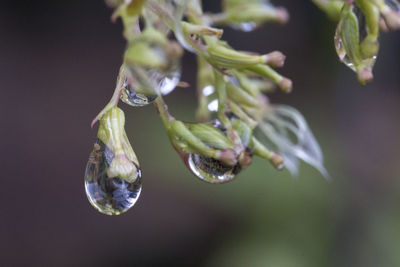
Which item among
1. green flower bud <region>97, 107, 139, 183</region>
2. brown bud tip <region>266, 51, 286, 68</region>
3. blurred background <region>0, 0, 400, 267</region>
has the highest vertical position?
green flower bud <region>97, 107, 139, 183</region>

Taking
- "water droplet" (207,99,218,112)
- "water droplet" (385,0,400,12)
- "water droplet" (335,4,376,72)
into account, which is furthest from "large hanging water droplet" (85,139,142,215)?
"water droplet" (385,0,400,12)

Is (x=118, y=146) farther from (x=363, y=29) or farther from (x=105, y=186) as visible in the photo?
(x=363, y=29)

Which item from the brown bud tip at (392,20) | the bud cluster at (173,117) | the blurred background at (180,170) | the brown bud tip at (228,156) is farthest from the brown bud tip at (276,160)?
the blurred background at (180,170)

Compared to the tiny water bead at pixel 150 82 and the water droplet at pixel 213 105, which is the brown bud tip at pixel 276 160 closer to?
the water droplet at pixel 213 105

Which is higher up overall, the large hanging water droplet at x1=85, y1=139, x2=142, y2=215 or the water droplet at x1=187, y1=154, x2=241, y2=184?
the large hanging water droplet at x1=85, y1=139, x2=142, y2=215

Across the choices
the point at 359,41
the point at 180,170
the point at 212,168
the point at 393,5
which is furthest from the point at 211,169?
the point at 180,170

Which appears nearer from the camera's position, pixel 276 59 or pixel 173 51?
pixel 173 51

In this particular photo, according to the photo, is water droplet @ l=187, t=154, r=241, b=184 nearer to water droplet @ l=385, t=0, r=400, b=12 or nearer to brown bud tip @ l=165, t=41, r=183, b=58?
brown bud tip @ l=165, t=41, r=183, b=58

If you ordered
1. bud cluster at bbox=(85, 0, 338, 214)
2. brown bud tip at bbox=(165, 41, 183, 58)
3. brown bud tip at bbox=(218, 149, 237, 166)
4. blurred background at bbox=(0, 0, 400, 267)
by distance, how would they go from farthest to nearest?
1. blurred background at bbox=(0, 0, 400, 267)
2. brown bud tip at bbox=(218, 149, 237, 166)
3. bud cluster at bbox=(85, 0, 338, 214)
4. brown bud tip at bbox=(165, 41, 183, 58)
